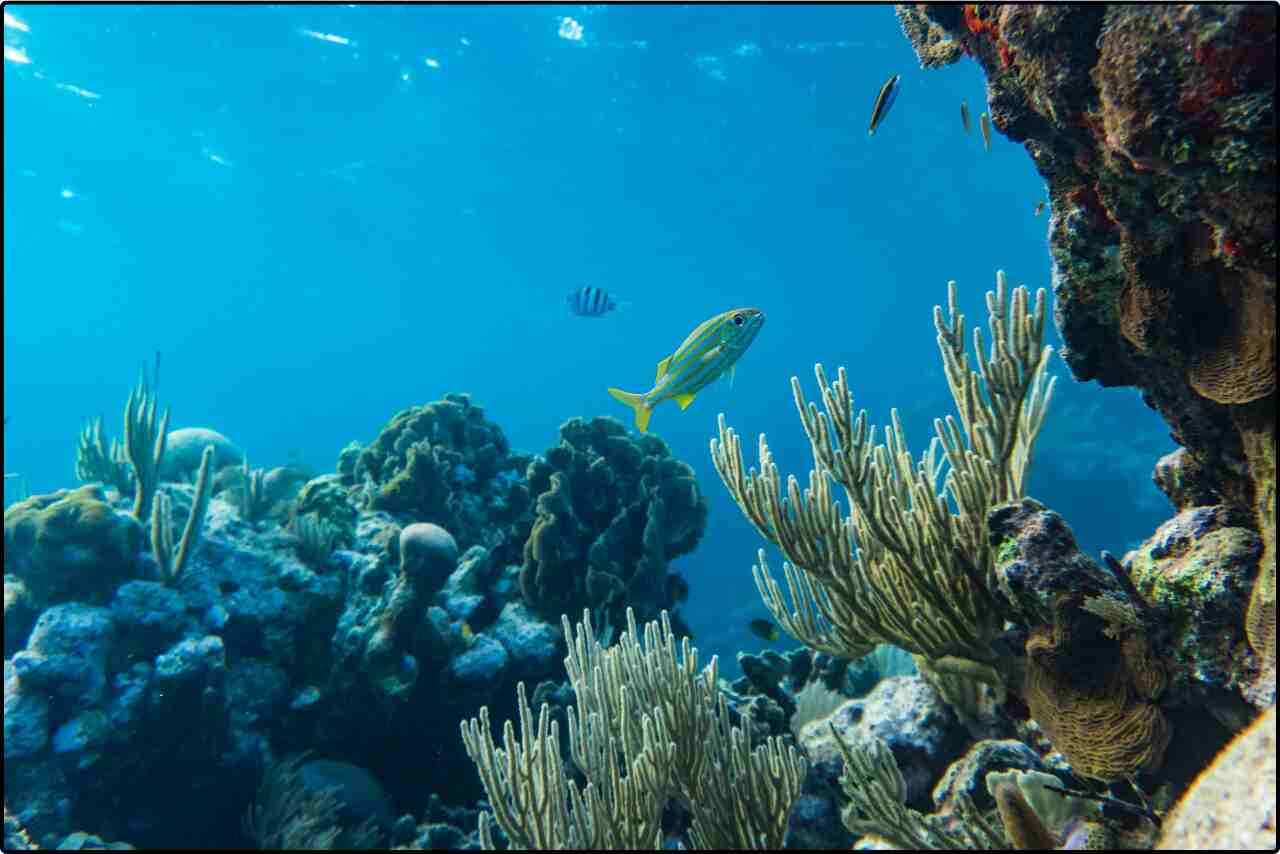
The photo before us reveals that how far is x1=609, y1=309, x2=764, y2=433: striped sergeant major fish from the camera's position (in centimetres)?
397

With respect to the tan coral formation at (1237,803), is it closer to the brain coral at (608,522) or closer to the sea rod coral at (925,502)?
the sea rod coral at (925,502)

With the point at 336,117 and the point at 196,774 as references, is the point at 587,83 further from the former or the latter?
the point at 196,774

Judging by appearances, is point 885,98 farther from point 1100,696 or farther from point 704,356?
point 1100,696

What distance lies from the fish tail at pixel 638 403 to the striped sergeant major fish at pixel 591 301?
3744mm

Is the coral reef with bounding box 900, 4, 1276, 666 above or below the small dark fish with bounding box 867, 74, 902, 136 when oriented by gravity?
below

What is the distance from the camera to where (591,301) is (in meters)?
8.09

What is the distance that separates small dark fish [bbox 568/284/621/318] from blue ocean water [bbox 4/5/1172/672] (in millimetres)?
4396

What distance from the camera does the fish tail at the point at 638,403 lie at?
4066 millimetres

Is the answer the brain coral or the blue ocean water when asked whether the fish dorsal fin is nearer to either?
the brain coral

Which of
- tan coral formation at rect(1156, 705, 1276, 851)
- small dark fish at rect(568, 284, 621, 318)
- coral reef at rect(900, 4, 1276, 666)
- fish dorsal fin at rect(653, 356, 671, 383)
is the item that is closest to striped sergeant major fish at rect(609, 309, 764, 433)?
fish dorsal fin at rect(653, 356, 671, 383)

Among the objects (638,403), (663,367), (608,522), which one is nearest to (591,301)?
(608,522)

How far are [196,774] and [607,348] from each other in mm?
75975

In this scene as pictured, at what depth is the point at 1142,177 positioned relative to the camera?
209cm

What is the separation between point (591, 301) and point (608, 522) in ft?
9.43
